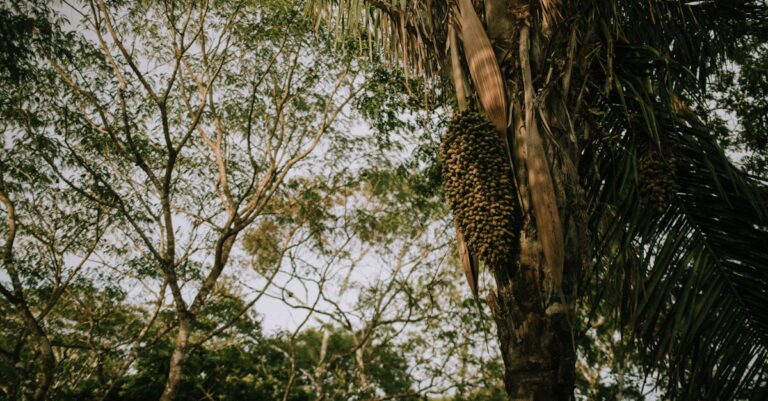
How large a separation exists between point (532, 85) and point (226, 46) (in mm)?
8006

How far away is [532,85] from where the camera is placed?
2.50 m

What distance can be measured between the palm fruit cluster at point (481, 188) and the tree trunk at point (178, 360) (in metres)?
6.08

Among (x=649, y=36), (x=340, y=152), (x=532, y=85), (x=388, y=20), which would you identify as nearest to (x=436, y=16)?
(x=388, y=20)

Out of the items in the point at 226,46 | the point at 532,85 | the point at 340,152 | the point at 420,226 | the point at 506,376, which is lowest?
the point at 506,376

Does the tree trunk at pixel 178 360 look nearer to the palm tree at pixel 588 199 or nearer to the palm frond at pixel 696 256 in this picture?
the palm tree at pixel 588 199

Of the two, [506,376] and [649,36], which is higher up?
[649,36]

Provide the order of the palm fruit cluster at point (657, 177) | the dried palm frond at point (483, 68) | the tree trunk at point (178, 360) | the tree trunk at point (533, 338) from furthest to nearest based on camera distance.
→ the tree trunk at point (178, 360) < the palm fruit cluster at point (657, 177) < the dried palm frond at point (483, 68) < the tree trunk at point (533, 338)

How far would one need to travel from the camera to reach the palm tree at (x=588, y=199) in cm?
218

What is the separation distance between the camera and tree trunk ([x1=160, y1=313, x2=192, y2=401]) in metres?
7.02

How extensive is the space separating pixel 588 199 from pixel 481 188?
1101 mm

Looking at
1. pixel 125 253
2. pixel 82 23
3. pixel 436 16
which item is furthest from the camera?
pixel 125 253

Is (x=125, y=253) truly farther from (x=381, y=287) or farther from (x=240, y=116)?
(x=381, y=287)

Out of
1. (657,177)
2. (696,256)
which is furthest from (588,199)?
(696,256)

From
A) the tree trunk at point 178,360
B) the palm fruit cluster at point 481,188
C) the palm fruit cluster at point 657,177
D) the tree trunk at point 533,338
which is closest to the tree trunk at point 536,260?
the tree trunk at point 533,338
